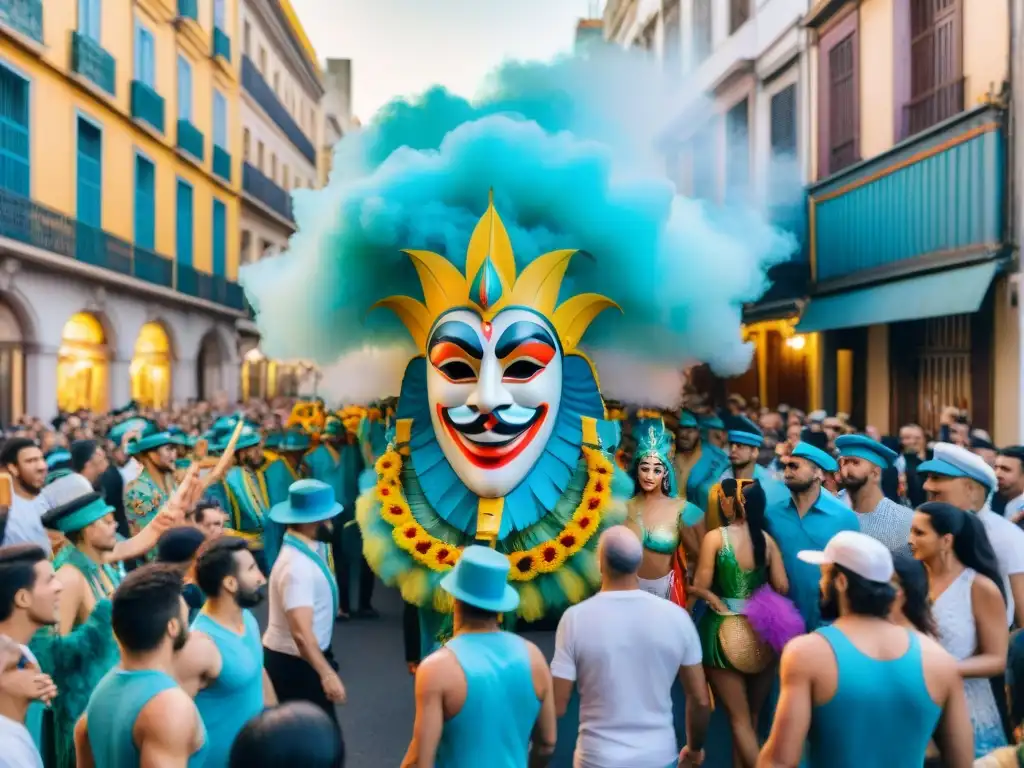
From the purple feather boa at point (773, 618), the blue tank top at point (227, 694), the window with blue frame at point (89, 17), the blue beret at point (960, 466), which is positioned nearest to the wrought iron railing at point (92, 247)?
the window with blue frame at point (89, 17)

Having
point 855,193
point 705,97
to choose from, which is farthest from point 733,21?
point 855,193

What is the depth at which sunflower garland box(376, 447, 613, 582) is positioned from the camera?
5.37 m

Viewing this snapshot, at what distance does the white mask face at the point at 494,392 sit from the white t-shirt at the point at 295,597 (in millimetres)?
1474

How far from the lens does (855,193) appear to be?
38.8 feet

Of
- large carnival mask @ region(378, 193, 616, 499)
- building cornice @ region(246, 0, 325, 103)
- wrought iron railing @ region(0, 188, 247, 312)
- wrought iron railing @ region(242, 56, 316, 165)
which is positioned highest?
building cornice @ region(246, 0, 325, 103)

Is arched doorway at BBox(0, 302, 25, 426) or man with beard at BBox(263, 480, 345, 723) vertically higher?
arched doorway at BBox(0, 302, 25, 426)

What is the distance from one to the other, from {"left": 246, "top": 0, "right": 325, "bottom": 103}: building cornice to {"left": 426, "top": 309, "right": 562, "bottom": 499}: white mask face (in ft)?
81.3

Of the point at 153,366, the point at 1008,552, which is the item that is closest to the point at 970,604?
the point at 1008,552

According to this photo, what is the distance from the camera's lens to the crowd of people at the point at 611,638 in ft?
8.55

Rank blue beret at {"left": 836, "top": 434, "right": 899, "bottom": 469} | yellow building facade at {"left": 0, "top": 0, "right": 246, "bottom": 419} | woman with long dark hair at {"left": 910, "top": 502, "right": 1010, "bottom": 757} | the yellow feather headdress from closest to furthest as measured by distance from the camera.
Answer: woman with long dark hair at {"left": 910, "top": 502, "right": 1010, "bottom": 757} → blue beret at {"left": 836, "top": 434, "right": 899, "bottom": 469} → the yellow feather headdress → yellow building facade at {"left": 0, "top": 0, "right": 246, "bottom": 419}

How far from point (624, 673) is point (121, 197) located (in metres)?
18.1

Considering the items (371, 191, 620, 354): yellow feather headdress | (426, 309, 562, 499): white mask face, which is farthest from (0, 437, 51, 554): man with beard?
(426, 309, 562, 499): white mask face

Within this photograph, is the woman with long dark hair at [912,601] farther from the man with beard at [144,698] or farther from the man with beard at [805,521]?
the man with beard at [144,698]

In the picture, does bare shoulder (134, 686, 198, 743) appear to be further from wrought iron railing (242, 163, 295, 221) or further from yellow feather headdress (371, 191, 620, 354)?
wrought iron railing (242, 163, 295, 221)
